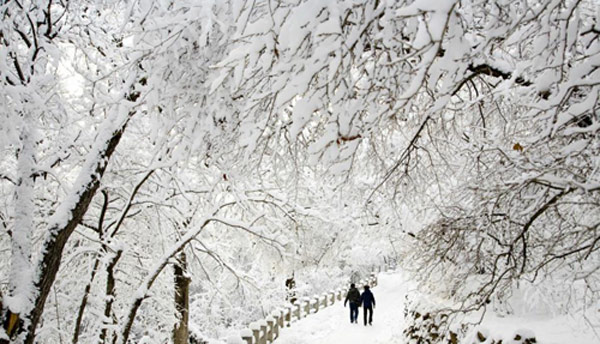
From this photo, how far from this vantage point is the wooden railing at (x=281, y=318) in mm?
8512

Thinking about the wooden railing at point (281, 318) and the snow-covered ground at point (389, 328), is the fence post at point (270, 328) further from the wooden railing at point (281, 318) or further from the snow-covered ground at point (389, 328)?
the snow-covered ground at point (389, 328)

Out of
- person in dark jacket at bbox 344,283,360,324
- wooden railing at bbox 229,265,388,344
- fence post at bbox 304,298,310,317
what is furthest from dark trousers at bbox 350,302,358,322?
fence post at bbox 304,298,310,317

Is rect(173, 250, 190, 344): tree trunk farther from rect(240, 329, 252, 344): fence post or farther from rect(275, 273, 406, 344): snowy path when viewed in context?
rect(275, 273, 406, 344): snowy path

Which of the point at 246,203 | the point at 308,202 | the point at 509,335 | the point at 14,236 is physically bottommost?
the point at 509,335

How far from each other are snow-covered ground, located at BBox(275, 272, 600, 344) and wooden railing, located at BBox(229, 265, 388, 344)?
31cm

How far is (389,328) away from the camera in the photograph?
41.9 feet

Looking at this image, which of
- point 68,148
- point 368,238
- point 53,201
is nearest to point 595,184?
point 68,148

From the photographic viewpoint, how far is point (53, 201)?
6.21 meters

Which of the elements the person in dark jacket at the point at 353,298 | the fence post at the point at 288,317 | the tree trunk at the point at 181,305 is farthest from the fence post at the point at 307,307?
the tree trunk at the point at 181,305

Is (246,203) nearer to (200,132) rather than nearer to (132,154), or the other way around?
(132,154)

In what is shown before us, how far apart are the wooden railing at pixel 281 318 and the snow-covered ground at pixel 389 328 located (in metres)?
0.31

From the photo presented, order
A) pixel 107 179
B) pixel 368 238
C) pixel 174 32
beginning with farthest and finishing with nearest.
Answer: pixel 368 238 → pixel 107 179 → pixel 174 32

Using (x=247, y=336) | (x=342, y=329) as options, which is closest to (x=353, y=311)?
(x=342, y=329)

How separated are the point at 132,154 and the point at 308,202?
3.46m
